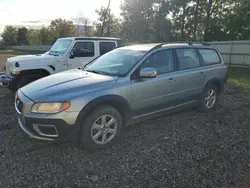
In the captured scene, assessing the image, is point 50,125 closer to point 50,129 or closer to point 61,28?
point 50,129

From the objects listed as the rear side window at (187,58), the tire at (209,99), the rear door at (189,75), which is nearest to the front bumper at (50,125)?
the rear door at (189,75)

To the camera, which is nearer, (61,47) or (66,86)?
(66,86)

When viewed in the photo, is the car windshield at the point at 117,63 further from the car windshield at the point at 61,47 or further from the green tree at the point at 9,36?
the green tree at the point at 9,36

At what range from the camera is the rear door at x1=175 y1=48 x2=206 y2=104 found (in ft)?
14.6

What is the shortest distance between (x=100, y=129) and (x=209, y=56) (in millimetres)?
3441

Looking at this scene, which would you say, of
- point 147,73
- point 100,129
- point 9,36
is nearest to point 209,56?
point 147,73

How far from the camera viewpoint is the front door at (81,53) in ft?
22.0

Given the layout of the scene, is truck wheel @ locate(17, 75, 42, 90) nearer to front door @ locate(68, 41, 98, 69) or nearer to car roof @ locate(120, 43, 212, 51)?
front door @ locate(68, 41, 98, 69)

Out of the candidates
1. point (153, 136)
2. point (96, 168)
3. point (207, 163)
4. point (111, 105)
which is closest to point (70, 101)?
point (111, 105)

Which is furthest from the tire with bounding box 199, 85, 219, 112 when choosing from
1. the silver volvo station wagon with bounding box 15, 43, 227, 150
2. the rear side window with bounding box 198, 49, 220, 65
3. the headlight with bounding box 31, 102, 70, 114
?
the headlight with bounding box 31, 102, 70, 114

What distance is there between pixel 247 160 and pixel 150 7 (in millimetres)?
Answer: 29646

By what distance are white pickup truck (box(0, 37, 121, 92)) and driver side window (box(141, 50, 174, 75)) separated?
3.38 m

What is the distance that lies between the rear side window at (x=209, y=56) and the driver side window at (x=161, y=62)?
1150 millimetres

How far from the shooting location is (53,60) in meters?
6.38
